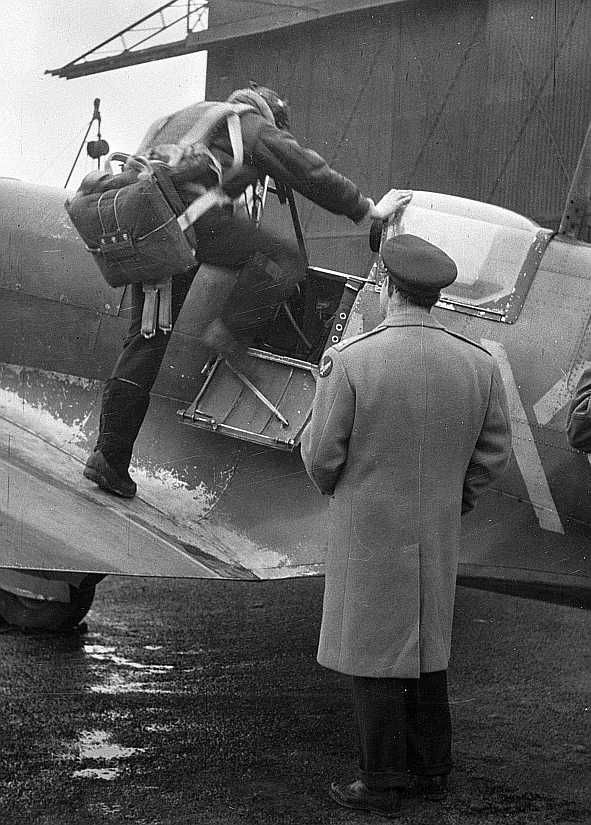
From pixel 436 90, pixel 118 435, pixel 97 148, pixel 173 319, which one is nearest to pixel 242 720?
pixel 118 435

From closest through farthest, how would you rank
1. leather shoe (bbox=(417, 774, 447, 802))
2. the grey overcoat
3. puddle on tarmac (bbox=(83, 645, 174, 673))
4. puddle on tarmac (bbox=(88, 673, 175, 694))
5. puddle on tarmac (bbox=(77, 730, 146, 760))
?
1. the grey overcoat
2. leather shoe (bbox=(417, 774, 447, 802))
3. puddle on tarmac (bbox=(77, 730, 146, 760))
4. puddle on tarmac (bbox=(88, 673, 175, 694))
5. puddle on tarmac (bbox=(83, 645, 174, 673))

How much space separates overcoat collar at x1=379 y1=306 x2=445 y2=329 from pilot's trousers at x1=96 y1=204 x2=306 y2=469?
253 millimetres

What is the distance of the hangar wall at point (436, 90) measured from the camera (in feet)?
7.97

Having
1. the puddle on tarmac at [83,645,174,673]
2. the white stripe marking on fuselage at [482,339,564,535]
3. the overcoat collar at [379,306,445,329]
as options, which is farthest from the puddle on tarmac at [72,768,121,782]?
the overcoat collar at [379,306,445,329]

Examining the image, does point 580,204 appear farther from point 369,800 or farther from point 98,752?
point 98,752

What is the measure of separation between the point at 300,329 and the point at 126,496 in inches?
22.7

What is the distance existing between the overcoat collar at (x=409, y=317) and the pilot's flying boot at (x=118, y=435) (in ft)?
2.04

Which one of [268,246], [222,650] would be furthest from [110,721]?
[268,246]

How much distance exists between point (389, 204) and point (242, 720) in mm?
2005

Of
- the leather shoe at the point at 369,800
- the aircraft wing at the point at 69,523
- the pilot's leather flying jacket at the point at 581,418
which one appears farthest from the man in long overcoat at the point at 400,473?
the aircraft wing at the point at 69,523

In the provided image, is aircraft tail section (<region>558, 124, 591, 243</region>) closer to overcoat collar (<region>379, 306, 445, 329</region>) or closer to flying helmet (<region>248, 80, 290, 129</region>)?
overcoat collar (<region>379, 306, 445, 329</region>)

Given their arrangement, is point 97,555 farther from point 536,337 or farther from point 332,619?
point 536,337

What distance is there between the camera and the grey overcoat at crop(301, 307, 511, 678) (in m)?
2.60

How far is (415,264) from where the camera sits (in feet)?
8.01
